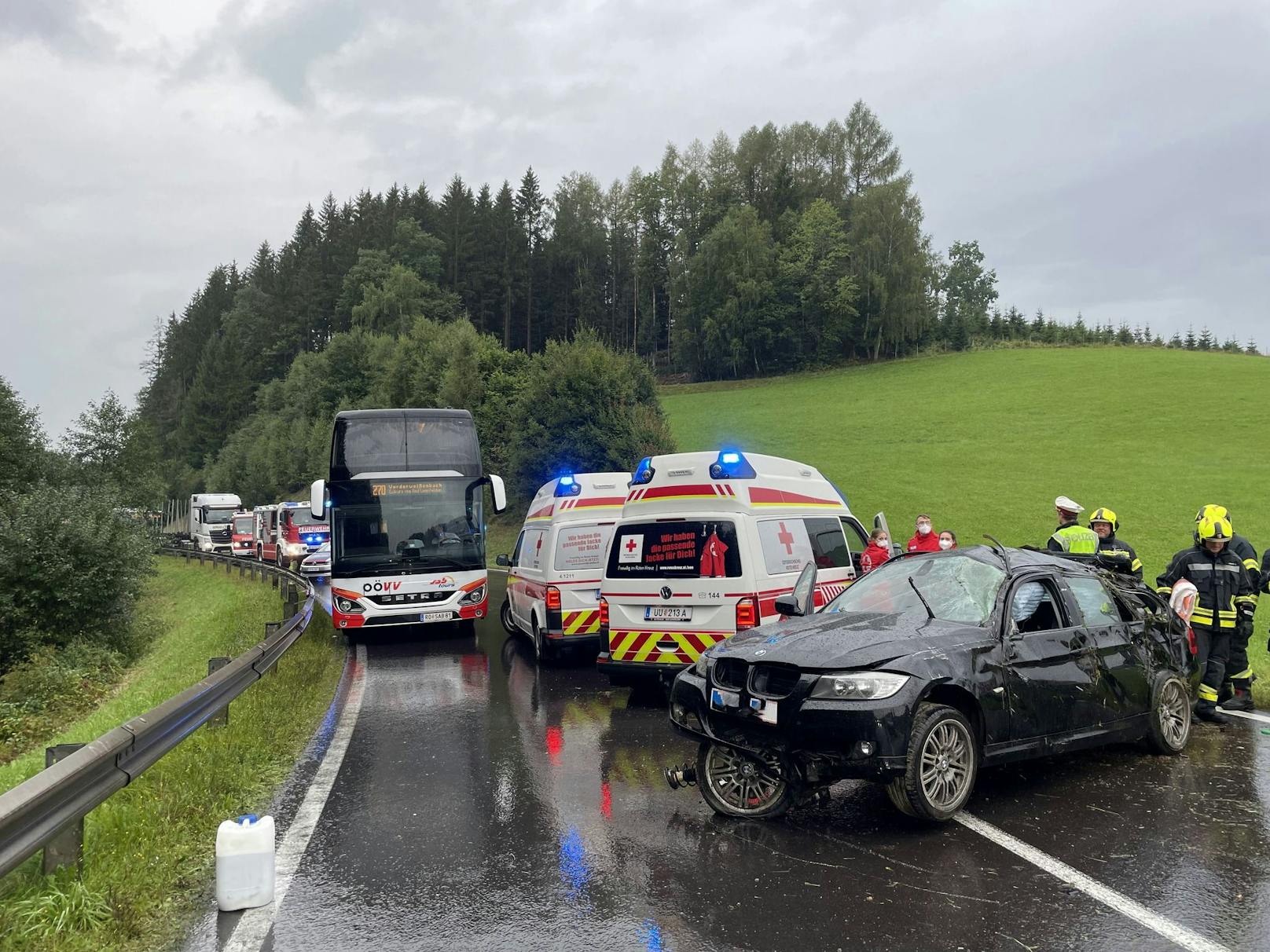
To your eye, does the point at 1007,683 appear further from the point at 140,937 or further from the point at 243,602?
the point at 243,602

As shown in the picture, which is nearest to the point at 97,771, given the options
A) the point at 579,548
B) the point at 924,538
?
the point at 579,548

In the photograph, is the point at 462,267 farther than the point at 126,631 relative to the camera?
Yes

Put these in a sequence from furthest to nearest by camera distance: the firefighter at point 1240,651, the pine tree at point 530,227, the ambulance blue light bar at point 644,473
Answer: the pine tree at point 530,227 < the ambulance blue light bar at point 644,473 < the firefighter at point 1240,651

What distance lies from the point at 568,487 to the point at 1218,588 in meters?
7.56

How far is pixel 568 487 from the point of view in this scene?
1288cm

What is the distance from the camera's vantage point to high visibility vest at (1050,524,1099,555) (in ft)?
32.4

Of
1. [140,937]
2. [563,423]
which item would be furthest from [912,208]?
[140,937]

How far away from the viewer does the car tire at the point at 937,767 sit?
212 inches

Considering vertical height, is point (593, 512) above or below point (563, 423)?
below

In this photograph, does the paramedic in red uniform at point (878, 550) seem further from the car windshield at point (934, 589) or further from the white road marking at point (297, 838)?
the white road marking at point (297, 838)

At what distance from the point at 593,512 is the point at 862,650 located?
7.29 m

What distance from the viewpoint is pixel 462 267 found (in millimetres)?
84938

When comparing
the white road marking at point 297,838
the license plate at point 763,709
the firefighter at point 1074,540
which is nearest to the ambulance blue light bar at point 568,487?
the white road marking at point 297,838

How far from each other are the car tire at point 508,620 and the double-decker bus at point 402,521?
0.62 metres
